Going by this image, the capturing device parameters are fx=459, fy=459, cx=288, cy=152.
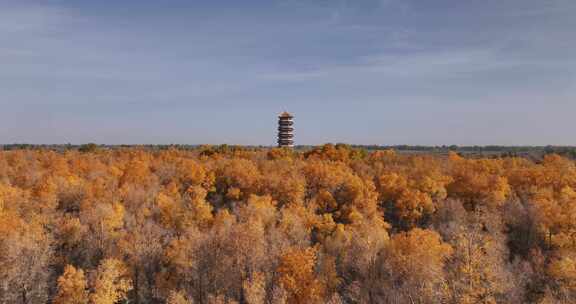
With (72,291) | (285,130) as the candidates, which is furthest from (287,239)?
(285,130)

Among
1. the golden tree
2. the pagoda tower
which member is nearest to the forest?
the golden tree

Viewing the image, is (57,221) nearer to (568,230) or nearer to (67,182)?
(67,182)

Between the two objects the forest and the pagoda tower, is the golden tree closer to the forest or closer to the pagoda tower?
the forest

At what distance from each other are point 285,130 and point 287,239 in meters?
76.8

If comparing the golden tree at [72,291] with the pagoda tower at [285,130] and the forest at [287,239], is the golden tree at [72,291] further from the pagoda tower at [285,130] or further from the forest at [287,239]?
the pagoda tower at [285,130]

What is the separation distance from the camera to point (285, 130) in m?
133

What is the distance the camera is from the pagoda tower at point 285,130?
129 meters

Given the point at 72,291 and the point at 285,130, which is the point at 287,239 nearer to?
the point at 72,291

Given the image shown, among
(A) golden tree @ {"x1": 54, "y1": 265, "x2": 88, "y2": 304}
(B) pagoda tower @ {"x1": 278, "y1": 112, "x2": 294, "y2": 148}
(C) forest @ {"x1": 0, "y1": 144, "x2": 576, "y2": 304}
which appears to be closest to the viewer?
(A) golden tree @ {"x1": 54, "y1": 265, "x2": 88, "y2": 304}

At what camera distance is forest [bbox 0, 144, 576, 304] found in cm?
4391

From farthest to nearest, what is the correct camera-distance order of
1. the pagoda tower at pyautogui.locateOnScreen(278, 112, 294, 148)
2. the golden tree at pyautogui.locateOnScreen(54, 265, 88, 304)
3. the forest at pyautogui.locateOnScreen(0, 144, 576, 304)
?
the pagoda tower at pyautogui.locateOnScreen(278, 112, 294, 148)
the forest at pyautogui.locateOnScreen(0, 144, 576, 304)
the golden tree at pyautogui.locateOnScreen(54, 265, 88, 304)

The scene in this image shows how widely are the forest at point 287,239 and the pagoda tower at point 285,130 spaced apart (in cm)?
3219

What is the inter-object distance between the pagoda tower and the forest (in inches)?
1267

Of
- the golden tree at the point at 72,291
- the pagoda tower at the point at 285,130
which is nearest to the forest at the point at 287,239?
the golden tree at the point at 72,291
